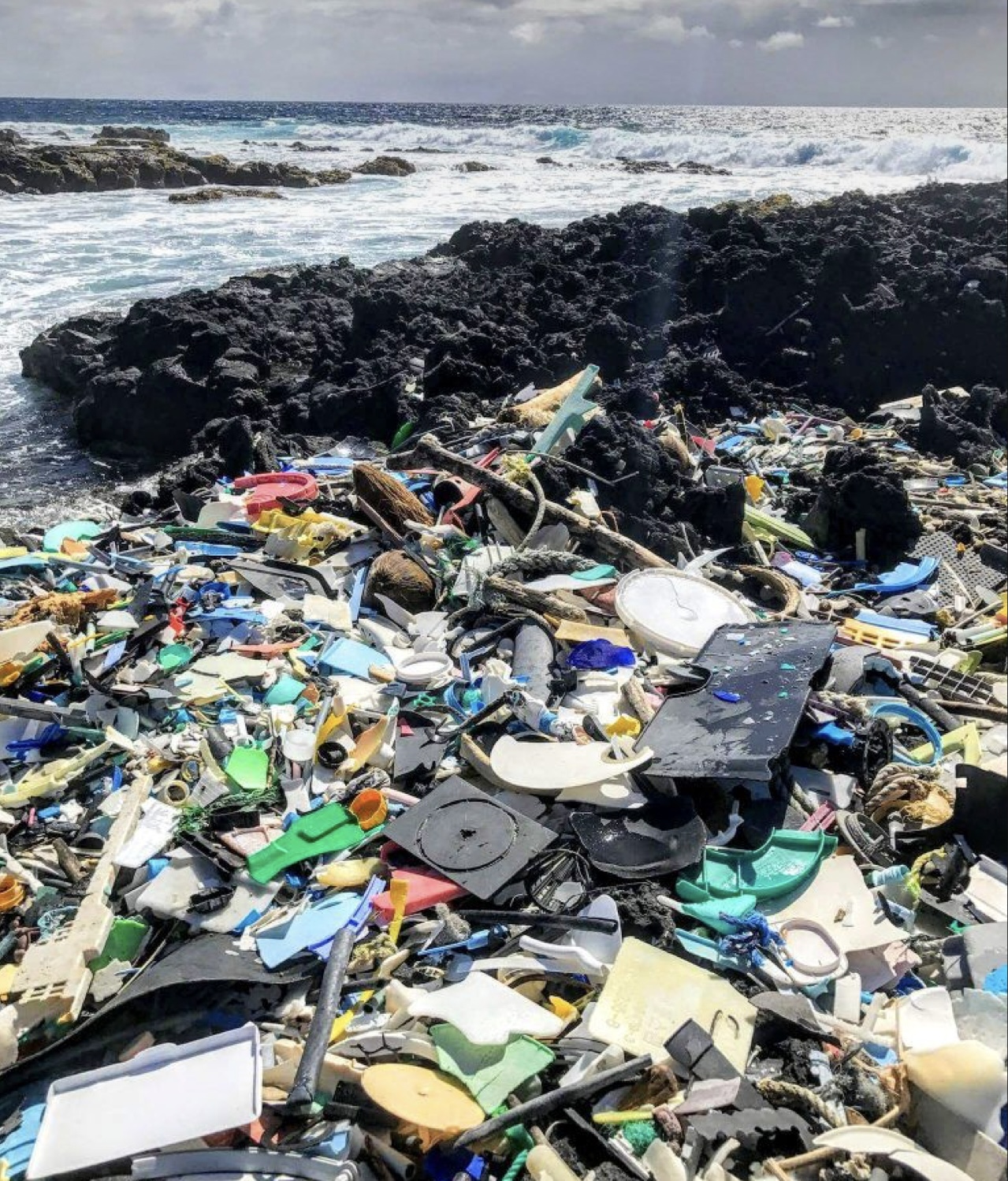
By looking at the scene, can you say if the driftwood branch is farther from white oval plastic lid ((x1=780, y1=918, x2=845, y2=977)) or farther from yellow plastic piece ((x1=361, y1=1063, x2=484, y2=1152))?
yellow plastic piece ((x1=361, y1=1063, x2=484, y2=1152))

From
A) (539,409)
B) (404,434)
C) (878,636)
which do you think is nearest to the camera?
(878,636)

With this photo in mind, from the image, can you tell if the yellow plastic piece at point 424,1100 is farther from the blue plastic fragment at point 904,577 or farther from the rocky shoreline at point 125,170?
the rocky shoreline at point 125,170

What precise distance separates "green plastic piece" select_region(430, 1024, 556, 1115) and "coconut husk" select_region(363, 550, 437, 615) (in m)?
3.28

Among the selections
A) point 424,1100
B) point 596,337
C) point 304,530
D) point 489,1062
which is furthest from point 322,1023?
point 596,337

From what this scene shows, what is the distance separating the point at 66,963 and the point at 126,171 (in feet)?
108

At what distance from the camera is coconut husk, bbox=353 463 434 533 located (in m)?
6.56

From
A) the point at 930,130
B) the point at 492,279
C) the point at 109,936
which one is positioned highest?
the point at 930,130

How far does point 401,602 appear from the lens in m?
5.83

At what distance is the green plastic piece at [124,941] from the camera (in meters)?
3.38

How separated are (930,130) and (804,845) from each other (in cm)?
3022

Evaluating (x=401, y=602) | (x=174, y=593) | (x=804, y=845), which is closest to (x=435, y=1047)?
(x=804, y=845)

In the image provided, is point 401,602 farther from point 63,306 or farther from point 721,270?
point 63,306

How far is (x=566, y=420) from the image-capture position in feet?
25.8

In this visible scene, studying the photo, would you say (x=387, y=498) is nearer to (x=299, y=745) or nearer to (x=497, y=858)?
(x=299, y=745)
